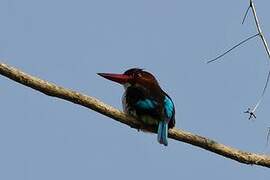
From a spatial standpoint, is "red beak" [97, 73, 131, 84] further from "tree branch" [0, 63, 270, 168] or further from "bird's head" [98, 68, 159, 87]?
"tree branch" [0, 63, 270, 168]

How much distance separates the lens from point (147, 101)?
5391mm

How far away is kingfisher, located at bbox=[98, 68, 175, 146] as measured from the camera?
201 inches

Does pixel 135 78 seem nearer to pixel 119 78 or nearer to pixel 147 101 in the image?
pixel 119 78

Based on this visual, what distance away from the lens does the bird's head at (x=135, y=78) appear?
5.77m

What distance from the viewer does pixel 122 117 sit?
13.7 ft

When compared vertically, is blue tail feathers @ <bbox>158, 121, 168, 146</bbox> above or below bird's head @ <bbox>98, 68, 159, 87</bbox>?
below

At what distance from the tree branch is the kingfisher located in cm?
63

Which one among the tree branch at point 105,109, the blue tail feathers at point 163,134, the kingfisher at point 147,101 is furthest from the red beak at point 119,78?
the tree branch at point 105,109

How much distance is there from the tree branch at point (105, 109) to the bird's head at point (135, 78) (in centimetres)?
144

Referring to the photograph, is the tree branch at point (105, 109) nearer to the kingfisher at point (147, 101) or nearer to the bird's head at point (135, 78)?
the kingfisher at point (147, 101)

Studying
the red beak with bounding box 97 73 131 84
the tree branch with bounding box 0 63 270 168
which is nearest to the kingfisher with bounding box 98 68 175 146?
the red beak with bounding box 97 73 131 84

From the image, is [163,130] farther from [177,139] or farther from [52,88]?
[52,88]

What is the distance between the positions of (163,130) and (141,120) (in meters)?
0.26

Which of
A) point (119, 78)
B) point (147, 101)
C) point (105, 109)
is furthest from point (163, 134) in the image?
point (119, 78)
